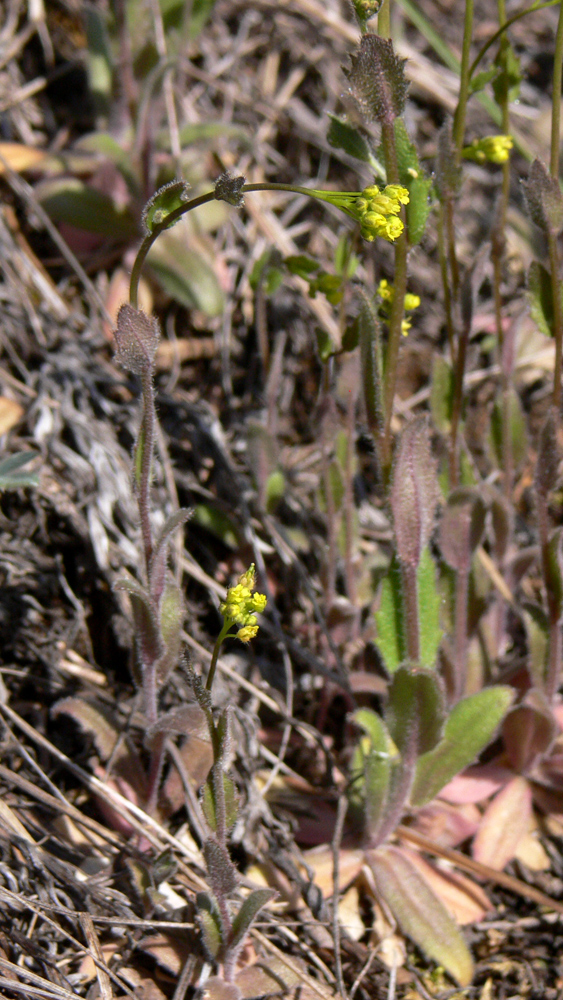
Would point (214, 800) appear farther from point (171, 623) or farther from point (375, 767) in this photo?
point (375, 767)

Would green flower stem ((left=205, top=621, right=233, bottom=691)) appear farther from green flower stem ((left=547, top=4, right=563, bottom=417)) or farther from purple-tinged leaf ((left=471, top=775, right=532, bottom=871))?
purple-tinged leaf ((left=471, top=775, right=532, bottom=871))

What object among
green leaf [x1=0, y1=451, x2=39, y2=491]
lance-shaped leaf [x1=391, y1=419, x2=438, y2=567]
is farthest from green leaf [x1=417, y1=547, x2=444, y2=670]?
green leaf [x1=0, y1=451, x2=39, y2=491]

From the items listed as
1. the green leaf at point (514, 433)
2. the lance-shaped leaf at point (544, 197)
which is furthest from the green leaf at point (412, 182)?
the green leaf at point (514, 433)

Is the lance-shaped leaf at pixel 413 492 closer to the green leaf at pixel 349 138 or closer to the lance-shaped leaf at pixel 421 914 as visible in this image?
the green leaf at pixel 349 138

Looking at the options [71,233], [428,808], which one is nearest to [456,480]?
[428,808]

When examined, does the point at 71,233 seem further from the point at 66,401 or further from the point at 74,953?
the point at 74,953

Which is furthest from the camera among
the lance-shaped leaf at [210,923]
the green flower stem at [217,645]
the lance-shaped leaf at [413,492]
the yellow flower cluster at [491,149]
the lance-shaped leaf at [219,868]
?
the yellow flower cluster at [491,149]
